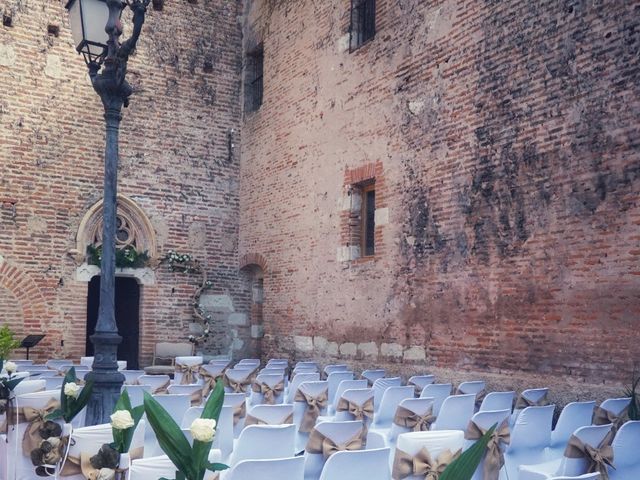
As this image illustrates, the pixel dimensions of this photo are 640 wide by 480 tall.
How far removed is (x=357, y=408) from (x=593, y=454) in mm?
2093

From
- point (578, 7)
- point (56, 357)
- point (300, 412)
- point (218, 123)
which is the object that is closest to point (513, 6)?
point (578, 7)

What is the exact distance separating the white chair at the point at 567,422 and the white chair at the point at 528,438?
15 centimetres

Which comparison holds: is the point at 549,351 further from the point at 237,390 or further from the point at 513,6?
the point at 513,6

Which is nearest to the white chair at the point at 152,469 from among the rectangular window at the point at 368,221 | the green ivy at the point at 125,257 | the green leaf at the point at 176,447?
the green leaf at the point at 176,447

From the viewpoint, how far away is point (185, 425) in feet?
16.1

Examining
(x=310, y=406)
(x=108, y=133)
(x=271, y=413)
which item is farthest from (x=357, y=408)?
(x=108, y=133)

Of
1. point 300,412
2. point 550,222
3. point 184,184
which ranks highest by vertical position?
point 184,184

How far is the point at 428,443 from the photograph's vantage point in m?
3.57

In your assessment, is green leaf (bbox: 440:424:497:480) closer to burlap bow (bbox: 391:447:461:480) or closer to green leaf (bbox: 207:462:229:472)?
burlap bow (bbox: 391:447:461:480)

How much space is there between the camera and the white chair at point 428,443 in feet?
11.6

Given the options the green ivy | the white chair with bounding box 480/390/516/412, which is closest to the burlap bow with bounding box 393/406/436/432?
the white chair with bounding box 480/390/516/412

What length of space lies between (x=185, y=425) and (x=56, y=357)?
27.9 ft

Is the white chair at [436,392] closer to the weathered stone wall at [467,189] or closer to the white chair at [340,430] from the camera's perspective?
the weathered stone wall at [467,189]

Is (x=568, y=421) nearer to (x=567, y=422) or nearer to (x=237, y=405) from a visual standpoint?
(x=567, y=422)
